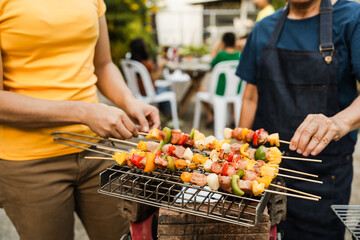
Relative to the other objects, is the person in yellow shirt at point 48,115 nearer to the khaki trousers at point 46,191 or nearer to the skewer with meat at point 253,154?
the khaki trousers at point 46,191

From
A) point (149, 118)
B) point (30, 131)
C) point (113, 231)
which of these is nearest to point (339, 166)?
point (149, 118)

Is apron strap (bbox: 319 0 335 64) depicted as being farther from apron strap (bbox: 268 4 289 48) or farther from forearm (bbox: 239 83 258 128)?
forearm (bbox: 239 83 258 128)

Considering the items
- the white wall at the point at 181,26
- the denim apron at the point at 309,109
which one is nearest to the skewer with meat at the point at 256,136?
the denim apron at the point at 309,109

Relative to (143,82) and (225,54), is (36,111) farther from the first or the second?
(225,54)

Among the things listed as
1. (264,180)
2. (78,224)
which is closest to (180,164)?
(264,180)

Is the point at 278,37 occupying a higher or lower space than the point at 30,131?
higher

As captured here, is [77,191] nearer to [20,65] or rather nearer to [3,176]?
[3,176]

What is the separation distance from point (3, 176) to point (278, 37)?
200 centimetres

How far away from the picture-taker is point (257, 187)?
1309mm

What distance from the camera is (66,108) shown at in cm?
158

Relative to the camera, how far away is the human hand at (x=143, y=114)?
1951mm

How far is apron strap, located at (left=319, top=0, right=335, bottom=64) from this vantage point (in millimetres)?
2068

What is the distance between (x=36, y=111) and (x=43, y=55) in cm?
32

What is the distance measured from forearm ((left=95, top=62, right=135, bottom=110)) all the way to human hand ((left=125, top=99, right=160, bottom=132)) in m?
0.10
